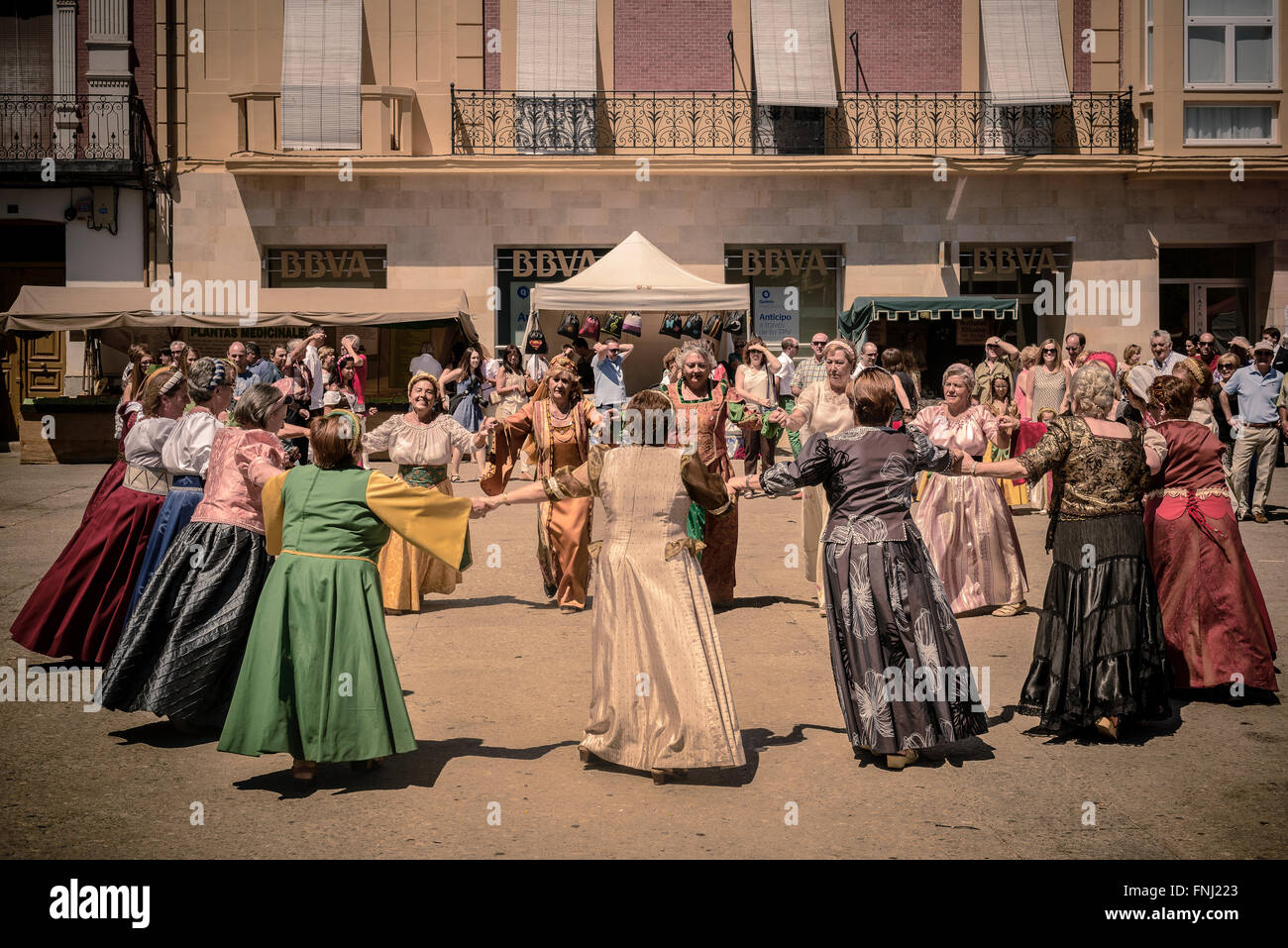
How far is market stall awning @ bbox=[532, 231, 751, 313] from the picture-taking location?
17281mm

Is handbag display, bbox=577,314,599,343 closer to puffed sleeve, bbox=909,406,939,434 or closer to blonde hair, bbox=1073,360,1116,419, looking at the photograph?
puffed sleeve, bbox=909,406,939,434

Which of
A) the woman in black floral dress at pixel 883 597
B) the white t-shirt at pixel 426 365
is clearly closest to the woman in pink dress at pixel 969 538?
the woman in black floral dress at pixel 883 597

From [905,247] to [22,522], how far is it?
48.1ft

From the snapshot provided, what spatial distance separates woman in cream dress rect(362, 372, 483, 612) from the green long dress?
3885mm

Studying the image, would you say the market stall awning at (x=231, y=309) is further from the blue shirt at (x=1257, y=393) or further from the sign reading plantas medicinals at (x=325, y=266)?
the blue shirt at (x=1257, y=393)

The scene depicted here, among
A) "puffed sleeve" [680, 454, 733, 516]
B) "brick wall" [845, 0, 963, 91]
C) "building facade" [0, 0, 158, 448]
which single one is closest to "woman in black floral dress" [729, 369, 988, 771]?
"puffed sleeve" [680, 454, 733, 516]

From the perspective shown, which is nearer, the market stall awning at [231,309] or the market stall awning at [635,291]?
the market stall awning at [635,291]

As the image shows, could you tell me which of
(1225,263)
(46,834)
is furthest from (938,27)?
(46,834)

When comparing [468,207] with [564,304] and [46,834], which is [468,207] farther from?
[46,834]

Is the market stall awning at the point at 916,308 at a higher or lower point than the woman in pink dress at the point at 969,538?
higher

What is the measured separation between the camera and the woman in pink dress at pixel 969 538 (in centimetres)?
959

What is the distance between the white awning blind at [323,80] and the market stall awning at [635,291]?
6.64 m

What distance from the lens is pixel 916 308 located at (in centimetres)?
2164

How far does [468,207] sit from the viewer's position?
22.6 meters
